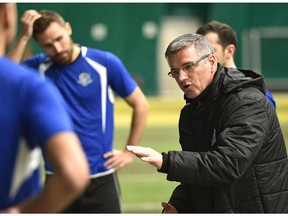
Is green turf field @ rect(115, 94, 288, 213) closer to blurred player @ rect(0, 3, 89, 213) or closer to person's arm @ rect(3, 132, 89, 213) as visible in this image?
blurred player @ rect(0, 3, 89, 213)

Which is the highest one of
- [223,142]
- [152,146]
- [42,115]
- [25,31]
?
[42,115]

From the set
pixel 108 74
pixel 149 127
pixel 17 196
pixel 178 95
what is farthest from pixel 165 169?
pixel 178 95

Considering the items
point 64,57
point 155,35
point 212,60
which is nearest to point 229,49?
point 64,57

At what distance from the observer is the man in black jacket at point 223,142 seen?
3.25m

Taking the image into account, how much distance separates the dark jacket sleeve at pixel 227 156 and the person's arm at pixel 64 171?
1.36 metres

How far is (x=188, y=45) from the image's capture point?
11.6 feet

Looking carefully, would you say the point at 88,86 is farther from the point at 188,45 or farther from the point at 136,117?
the point at 188,45

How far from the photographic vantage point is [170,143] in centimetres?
1508

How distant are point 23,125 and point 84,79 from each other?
11.1 feet

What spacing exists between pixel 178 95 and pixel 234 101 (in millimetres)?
25181

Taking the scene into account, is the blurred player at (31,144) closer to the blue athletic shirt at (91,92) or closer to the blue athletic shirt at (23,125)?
the blue athletic shirt at (23,125)

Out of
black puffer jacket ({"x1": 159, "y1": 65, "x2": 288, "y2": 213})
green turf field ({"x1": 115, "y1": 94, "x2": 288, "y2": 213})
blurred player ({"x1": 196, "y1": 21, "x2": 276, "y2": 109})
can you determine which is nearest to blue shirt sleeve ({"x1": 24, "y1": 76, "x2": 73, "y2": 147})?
black puffer jacket ({"x1": 159, "y1": 65, "x2": 288, "y2": 213})

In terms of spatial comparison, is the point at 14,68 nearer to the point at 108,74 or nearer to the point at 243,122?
the point at 243,122

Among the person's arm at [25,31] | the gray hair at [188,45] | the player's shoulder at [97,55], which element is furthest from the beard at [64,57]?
A: the gray hair at [188,45]
